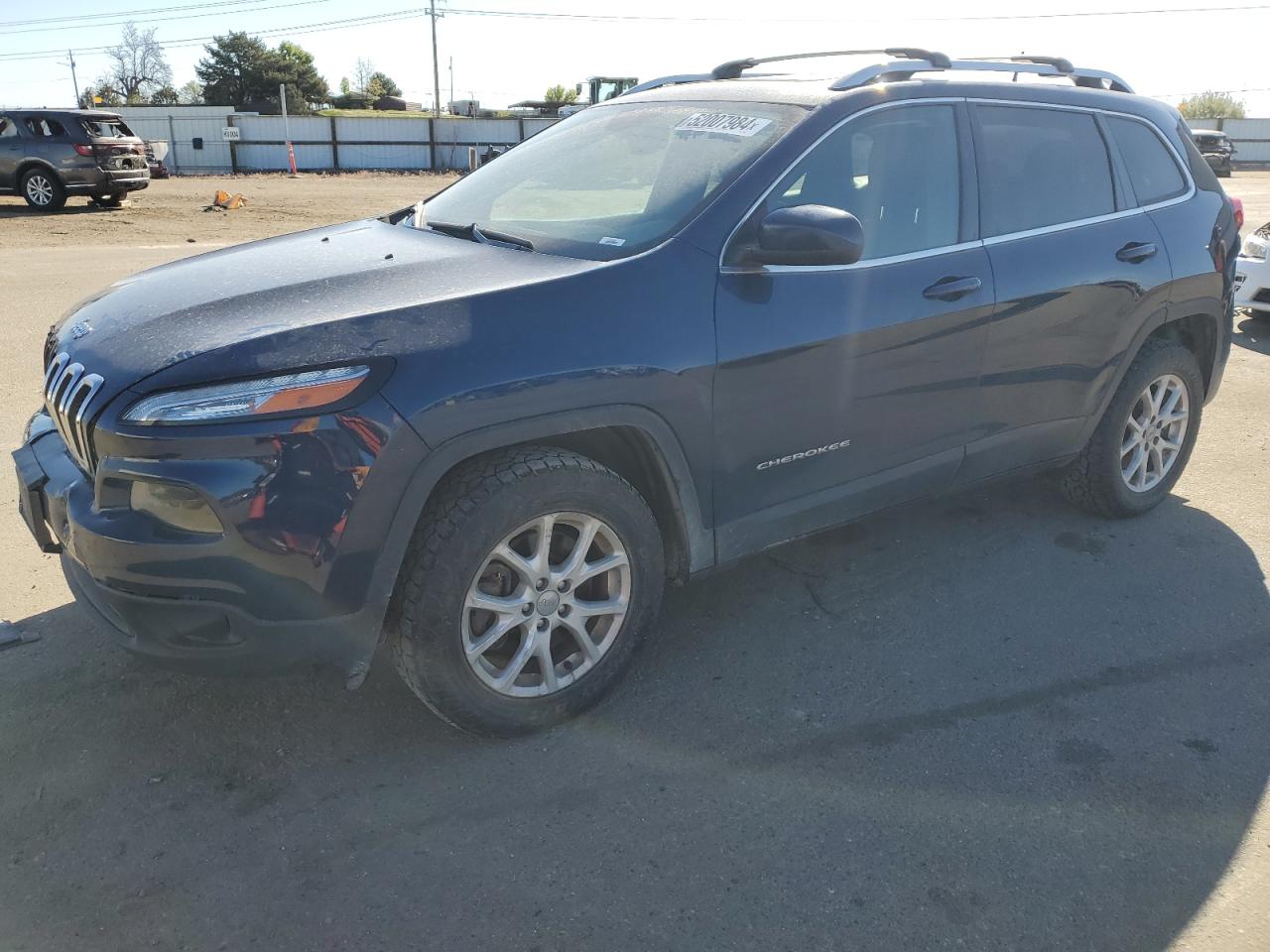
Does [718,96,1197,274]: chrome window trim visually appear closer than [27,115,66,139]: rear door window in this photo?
Yes

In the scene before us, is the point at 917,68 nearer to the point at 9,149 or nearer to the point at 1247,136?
the point at 9,149

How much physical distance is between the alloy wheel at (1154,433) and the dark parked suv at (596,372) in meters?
0.20

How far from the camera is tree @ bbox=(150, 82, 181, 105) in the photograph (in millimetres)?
78000

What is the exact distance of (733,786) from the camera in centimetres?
287

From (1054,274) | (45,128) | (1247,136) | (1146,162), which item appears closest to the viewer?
(1054,274)

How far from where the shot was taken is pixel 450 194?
13.5ft

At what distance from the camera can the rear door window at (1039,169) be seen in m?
3.81

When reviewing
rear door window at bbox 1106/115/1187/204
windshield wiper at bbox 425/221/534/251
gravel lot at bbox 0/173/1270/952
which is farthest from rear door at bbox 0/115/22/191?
rear door window at bbox 1106/115/1187/204

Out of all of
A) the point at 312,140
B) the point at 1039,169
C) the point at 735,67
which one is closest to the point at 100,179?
the point at 735,67

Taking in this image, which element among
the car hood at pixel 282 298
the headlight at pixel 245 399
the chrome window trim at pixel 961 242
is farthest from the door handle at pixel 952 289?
the headlight at pixel 245 399

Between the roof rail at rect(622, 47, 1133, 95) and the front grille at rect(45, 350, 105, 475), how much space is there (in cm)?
243

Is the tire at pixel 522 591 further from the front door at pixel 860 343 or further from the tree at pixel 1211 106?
the tree at pixel 1211 106

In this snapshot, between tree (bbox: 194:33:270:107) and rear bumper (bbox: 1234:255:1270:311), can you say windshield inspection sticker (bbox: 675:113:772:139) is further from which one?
tree (bbox: 194:33:270:107)

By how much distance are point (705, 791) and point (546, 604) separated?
682mm
